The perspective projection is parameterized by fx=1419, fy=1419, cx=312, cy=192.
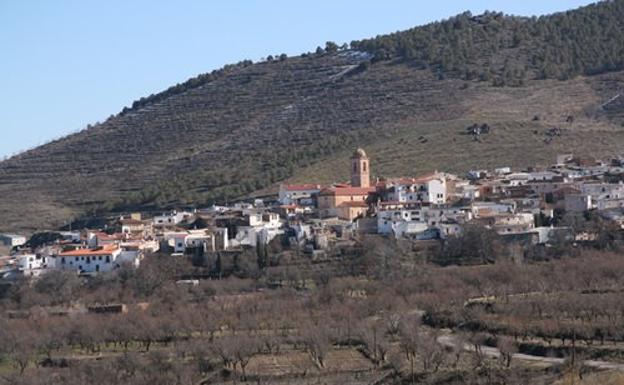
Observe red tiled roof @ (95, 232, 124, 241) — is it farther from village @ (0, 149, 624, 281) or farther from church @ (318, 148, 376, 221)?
church @ (318, 148, 376, 221)

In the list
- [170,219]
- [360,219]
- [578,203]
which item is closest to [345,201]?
[360,219]

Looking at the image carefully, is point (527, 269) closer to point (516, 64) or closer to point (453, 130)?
point (453, 130)

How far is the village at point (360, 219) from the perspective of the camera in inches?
2098

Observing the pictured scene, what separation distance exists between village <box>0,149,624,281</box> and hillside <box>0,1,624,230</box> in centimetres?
802

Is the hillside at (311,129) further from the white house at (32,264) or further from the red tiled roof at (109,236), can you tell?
the white house at (32,264)

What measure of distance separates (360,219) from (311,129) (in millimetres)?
32054

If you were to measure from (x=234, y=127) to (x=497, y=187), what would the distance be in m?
34.5

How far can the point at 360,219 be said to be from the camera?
5728 centimetres

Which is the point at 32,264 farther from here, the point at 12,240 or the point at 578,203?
the point at 578,203

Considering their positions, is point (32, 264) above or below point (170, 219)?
below

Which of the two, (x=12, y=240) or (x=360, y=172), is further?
(x=12, y=240)

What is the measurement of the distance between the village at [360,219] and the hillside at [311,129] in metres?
8.02

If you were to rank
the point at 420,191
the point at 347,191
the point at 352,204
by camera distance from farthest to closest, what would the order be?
1. the point at 347,191
2. the point at 420,191
3. the point at 352,204

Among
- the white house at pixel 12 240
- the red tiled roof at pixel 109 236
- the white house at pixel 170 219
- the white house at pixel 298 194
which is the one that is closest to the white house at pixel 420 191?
the white house at pixel 298 194
